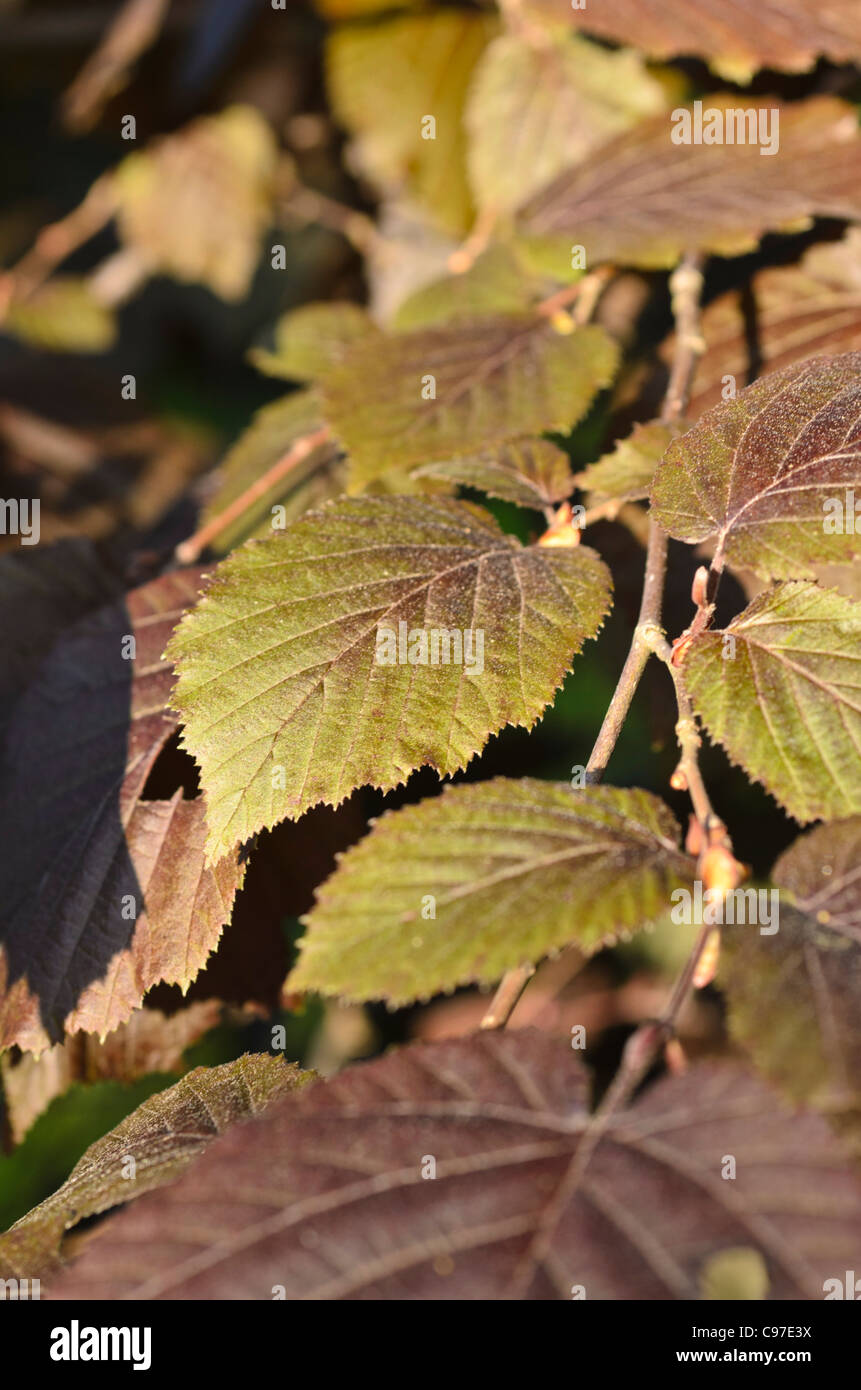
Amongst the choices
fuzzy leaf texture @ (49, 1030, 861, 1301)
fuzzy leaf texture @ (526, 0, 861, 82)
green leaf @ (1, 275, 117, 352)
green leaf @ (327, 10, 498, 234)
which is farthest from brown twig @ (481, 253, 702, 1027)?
green leaf @ (1, 275, 117, 352)

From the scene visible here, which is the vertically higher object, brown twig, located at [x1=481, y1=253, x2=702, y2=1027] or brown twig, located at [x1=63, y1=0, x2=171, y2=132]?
brown twig, located at [x1=63, y1=0, x2=171, y2=132]

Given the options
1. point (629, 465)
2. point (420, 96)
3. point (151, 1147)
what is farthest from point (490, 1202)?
point (420, 96)

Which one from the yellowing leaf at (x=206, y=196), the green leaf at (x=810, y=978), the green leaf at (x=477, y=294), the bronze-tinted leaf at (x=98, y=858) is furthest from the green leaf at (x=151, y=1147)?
the yellowing leaf at (x=206, y=196)

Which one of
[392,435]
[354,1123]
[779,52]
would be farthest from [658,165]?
[354,1123]

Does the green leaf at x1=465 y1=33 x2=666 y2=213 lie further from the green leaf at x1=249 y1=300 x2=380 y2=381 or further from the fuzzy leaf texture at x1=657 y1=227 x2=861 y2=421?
the fuzzy leaf texture at x1=657 y1=227 x2=861 y2=421

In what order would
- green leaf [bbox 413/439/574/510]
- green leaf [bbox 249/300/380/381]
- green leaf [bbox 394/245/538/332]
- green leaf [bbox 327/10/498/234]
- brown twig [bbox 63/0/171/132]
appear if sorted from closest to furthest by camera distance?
green leaf [bbox 413/439/574/510] < green leaf [bbox 394/245/538/332] < green leaf [bbox 249/300/380/381] < green leaf [bbox 327/10/498/234] < brown twig [bbox 63/0/171/132]

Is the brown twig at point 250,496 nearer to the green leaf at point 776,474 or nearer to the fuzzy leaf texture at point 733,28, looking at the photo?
the green leaf at point 776,474
